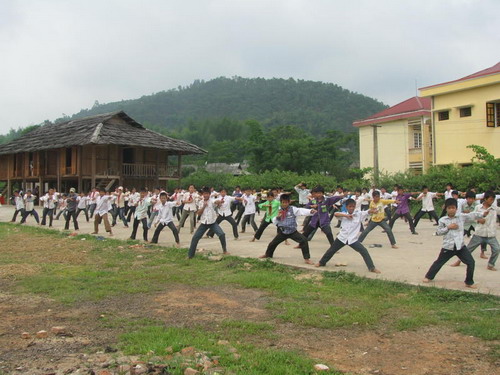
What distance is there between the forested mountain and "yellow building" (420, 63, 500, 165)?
39855 mm

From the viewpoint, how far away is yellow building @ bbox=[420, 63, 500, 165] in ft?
84.8

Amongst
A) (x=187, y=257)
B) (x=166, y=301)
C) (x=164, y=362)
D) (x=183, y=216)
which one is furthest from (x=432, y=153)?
(x=164, y=362)

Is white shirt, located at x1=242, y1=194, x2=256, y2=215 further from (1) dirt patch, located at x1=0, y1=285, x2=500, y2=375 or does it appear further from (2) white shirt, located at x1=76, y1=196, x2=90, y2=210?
(2) white shirt, located at x1=76, y1=196, x2=90, y2=210

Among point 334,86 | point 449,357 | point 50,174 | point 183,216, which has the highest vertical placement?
point 334,86

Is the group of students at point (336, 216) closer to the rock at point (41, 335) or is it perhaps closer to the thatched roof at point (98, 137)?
the rock at point (41, 335)

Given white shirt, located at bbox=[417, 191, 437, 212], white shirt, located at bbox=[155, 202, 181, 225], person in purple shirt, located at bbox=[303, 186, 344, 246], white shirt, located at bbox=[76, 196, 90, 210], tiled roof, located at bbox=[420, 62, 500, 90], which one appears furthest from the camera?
tiled roof, located at bbox=[420, 62, 500, 90]

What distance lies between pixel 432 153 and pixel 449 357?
28225 millimetres

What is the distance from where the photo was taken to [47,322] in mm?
5855

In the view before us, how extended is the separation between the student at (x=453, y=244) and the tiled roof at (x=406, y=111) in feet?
83.9

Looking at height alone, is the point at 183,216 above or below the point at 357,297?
above

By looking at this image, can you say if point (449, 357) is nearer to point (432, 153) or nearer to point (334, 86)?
point (432, 153)

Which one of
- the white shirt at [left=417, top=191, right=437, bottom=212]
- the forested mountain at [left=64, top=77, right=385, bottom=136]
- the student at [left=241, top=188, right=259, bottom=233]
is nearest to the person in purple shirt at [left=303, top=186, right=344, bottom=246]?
the student at [left=241, top=188, right=259, bottom=233]

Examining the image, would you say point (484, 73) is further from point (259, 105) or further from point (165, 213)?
point (259, 105)

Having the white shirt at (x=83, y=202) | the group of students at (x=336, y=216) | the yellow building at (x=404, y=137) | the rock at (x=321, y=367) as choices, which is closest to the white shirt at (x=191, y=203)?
the group of students at (x=336, y=216)
